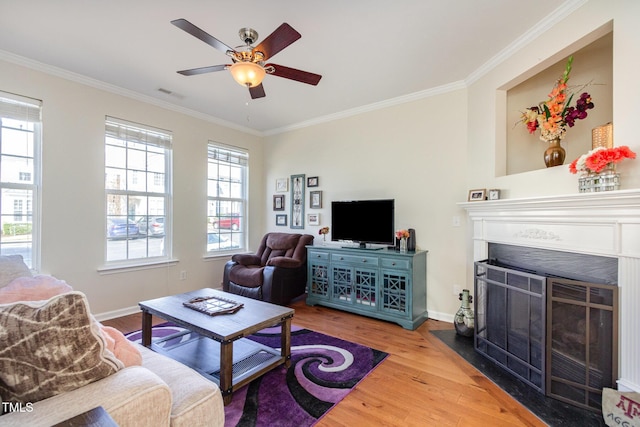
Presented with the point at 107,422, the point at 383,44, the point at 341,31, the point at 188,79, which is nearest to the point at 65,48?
the point at 188,79

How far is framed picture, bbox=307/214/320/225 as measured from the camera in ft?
14.6

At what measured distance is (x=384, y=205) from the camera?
11.4 ft

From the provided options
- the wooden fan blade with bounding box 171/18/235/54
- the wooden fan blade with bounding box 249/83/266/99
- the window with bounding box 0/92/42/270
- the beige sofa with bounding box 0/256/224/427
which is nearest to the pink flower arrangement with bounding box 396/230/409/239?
the wooden fan blade with bounding box 249/83/266/99

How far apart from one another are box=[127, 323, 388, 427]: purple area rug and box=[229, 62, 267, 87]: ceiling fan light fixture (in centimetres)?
217

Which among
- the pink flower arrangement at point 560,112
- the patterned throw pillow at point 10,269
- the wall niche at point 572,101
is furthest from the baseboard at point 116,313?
the pink flower arrangement at point 560,112

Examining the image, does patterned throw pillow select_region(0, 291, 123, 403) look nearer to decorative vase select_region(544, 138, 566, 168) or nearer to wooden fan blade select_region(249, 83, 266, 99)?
wooden fan blade select_region(249, 83, 266, 99)

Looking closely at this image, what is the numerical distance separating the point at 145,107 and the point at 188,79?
37.3 inches

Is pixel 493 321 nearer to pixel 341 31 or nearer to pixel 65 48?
pixel 341 31

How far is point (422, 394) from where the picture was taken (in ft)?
6.55

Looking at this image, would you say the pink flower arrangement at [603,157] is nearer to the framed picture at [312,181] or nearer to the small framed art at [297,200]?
the framed picture at [312,181]

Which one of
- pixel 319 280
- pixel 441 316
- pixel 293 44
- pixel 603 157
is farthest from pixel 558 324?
pixel 293 44

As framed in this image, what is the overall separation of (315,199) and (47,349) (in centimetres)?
370

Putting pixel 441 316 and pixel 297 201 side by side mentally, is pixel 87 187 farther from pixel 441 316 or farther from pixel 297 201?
pixel 441 316

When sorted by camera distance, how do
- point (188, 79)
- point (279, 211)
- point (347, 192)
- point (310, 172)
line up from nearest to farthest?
point (188, 79) → point (347, 192) → point (310, 172) → point (279, 211)
